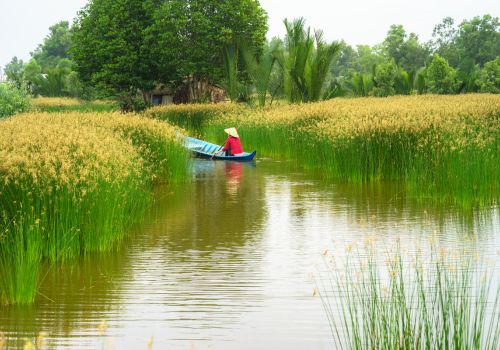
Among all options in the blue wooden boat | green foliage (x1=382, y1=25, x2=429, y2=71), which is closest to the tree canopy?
the blue wooden boat

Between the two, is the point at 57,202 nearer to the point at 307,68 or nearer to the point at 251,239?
the point at 251,239

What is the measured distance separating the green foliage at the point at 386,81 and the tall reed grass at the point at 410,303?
1488 inches

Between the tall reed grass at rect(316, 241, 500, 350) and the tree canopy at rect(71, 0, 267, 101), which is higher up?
the tree canopy at rect(71, 0, 267, 101)

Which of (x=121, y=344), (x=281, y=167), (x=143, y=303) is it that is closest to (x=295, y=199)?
(x=281, y=167)

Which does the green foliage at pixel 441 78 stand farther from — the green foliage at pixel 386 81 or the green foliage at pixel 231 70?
the green foliage at pixel 231 70

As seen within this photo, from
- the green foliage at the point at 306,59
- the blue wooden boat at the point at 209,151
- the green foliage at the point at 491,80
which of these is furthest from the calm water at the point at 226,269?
the green foliage at the point at 491,80

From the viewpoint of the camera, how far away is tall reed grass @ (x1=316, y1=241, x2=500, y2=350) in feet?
17.1

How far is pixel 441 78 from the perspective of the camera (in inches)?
1778

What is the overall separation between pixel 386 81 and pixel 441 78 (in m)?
3.29

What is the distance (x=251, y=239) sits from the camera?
10922mm

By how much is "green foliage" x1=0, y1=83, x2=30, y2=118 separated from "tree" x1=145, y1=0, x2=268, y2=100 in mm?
17154

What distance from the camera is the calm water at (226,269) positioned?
21.2 feet

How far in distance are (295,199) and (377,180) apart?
100 inches

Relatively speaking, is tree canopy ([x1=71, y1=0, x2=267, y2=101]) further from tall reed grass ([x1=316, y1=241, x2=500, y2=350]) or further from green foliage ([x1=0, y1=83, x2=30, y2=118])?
tall reed grass ([x1=316, y1=241, x2=500, y2=350])
